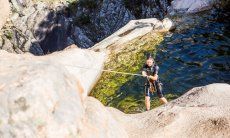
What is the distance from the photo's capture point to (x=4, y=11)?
40562 millimetres

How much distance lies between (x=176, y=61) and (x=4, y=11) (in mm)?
24572

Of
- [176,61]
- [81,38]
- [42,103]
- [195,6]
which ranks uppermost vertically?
[42,103]

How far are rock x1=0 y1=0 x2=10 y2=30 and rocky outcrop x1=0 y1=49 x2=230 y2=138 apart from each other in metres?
30.6

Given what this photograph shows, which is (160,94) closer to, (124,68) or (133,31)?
(124,68)

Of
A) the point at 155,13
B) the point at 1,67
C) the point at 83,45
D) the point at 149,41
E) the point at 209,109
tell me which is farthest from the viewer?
the point at 83,45

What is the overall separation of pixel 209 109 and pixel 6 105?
20.5ft

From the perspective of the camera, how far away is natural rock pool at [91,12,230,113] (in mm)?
19156

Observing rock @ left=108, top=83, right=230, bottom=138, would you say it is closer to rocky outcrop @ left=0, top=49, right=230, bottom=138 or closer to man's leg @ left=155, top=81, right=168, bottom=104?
A: rocky outcrop @ left=0, top=49, right=230, bottom=138

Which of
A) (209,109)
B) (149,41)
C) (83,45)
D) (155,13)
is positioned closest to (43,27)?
(83,45)

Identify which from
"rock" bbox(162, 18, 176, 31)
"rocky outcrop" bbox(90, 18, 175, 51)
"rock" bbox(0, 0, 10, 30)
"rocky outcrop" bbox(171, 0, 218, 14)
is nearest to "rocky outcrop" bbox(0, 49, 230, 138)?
"rocky outcrop" bbox(90, 18, 175, 51)

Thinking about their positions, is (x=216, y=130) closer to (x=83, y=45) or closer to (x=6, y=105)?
(x=6, y=105)

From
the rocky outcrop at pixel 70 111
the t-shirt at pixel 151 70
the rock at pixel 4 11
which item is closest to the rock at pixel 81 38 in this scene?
the rock at pixel 4 11

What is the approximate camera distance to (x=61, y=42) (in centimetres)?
4094

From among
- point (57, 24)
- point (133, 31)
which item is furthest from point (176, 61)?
point (57, 24)
